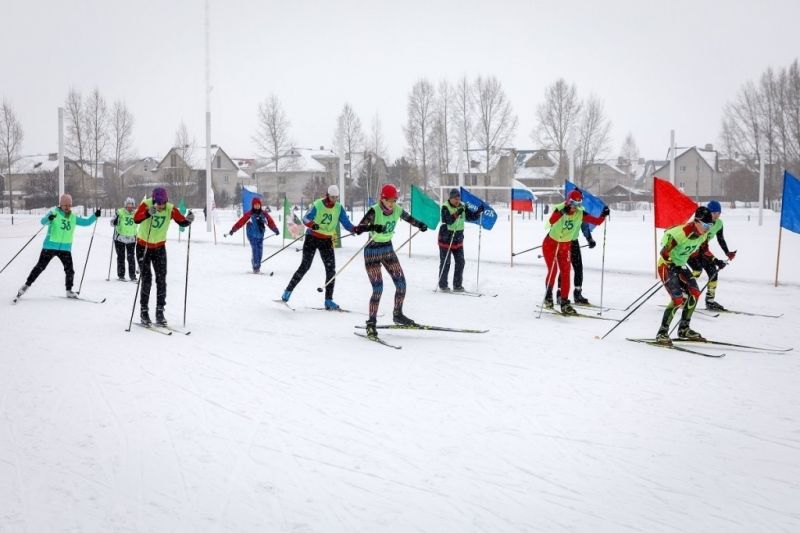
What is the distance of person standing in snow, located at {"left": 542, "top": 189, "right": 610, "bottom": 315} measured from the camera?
1070 cm

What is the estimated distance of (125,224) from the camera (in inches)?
570

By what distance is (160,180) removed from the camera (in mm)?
75750

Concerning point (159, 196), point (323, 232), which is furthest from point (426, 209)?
point (159, 196)

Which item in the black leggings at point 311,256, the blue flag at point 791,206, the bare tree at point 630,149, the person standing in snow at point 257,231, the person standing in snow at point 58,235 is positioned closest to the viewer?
the black leggings at point 311,256

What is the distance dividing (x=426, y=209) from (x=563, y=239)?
11.4 ft

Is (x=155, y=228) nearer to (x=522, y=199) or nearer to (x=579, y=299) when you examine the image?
(x=579, y=299)

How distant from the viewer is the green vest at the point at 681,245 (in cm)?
820

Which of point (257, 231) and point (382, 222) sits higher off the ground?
point (382, 222)

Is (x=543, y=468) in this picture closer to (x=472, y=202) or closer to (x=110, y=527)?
(x=110, y=527)

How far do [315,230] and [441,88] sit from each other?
170 ft

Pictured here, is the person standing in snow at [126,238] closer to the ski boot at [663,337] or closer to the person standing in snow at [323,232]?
the person standing in snow at [323,232]

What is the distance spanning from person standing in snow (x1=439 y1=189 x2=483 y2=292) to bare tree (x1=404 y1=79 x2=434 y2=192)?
48712 millimetres

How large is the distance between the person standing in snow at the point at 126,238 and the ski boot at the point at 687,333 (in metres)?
10.8

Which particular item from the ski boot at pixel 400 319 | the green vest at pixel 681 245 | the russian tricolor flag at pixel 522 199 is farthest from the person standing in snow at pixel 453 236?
the russian tricolor flag at pixel 522 199
